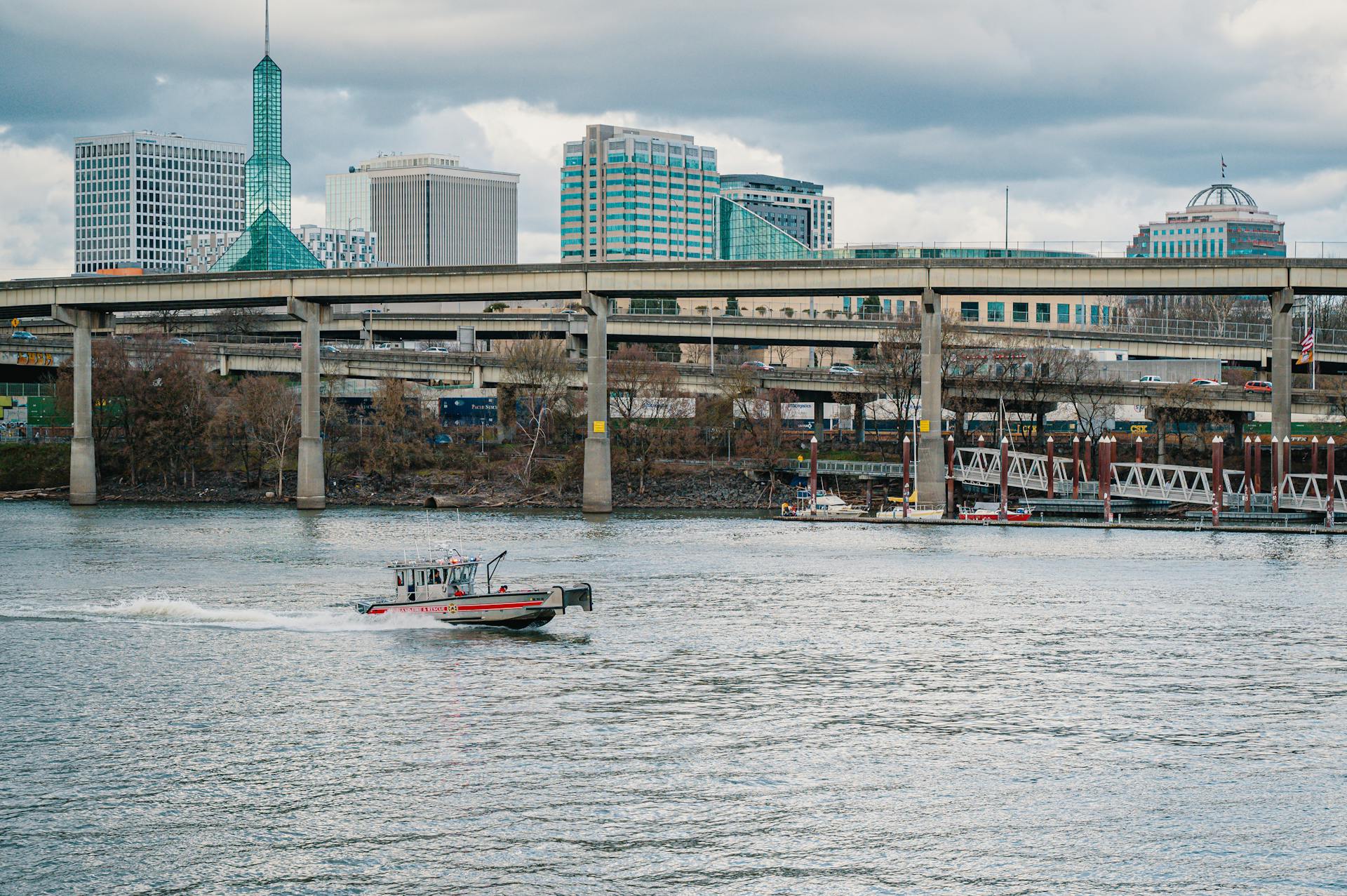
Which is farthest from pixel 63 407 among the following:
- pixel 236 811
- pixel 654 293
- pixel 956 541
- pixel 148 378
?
pixel 236 811

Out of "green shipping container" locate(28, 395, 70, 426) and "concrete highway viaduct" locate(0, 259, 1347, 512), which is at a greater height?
"concrete highway viaduct" locate(0, 259, 1347, 512)

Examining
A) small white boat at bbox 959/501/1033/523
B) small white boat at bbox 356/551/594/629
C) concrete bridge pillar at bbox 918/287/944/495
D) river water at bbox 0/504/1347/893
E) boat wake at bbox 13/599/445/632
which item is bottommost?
river water at bbox 0/504/1347/893

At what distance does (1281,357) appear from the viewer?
113188mm

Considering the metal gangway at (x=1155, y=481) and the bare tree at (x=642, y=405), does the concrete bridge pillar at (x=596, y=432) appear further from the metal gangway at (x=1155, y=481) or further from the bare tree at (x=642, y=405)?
the metal gangway at (x=1155, y=481)

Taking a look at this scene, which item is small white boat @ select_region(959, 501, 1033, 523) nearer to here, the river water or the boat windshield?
the river water

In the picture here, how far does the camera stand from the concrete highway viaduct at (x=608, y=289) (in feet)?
372

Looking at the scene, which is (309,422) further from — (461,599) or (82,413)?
(461,599)

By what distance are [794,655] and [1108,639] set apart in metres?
13.0

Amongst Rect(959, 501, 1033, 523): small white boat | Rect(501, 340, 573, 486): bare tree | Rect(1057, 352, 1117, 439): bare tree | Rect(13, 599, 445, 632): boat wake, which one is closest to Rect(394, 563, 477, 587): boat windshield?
Rect(13, 599, 445, 632): boat wake

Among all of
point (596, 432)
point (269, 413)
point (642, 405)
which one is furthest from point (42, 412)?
point (596, 432)

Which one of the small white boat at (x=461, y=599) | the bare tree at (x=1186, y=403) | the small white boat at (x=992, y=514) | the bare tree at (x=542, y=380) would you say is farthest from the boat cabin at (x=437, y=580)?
the bare tree at (x=1186, y=403)

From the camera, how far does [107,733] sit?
1671 inches

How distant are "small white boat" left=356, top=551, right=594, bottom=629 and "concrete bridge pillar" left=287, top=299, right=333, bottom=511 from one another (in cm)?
6972

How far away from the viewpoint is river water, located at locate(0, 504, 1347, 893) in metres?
32.1
